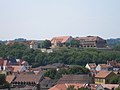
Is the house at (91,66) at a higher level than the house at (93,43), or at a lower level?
lower

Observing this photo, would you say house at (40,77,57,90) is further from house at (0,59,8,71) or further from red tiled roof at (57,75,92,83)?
house at (0,59,8,71)

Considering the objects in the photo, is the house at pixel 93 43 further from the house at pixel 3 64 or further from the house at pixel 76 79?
the house at pixel 76 79

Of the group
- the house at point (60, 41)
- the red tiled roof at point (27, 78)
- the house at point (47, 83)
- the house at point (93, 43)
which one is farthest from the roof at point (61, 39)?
the house at point (47, 83)

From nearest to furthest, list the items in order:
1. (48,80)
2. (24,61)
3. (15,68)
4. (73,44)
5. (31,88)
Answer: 1. (31,88)
2. (48,80)
3. (15,68)
4. (24,61)
5. (73,44)

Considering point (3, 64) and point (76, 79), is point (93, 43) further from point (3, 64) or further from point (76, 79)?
point (76, 79)

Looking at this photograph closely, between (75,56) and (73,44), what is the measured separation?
88.3 feet

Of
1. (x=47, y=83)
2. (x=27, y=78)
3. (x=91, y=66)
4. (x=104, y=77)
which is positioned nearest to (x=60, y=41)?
(x=91, y=66)

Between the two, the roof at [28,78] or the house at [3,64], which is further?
the house at [3,64]

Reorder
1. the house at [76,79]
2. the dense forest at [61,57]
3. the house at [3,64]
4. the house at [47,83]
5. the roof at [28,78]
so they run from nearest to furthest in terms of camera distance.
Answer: the house at [76,79] → the house at [47,83] → the roof at [28,78] → the house at [3,64] → the dense forest at [61,57]

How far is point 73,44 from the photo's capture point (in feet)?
382

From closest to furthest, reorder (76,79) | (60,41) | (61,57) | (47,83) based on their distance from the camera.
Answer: (76,79), (47,83), (61,57), (60,41)

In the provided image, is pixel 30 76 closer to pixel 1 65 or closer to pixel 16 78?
pixel 16 78

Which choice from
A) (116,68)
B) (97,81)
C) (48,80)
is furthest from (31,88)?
(116,68)

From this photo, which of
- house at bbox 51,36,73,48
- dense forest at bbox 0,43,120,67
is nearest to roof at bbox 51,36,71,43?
house at bbox 51,36,73,48
